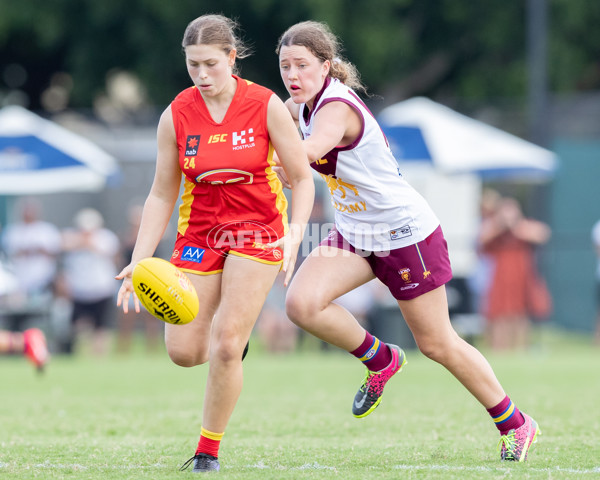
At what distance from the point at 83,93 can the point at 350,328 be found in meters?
18.4

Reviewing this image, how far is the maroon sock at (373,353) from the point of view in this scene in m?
5.48

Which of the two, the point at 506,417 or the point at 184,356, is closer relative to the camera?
the point at 184,356

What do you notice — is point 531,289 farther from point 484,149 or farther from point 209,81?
point 209,81

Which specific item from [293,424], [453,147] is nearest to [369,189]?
[293,424]

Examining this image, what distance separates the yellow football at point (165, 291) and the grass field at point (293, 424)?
0.78 metres

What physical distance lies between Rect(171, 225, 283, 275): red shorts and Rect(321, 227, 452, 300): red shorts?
0.58 m

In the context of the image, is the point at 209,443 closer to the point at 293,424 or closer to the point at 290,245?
the point at 290,245

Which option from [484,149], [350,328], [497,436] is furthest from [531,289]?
[350,328]

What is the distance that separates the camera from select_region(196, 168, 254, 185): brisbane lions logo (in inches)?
189

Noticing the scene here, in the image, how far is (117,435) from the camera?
646 centimetres

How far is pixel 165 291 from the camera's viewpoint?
4.63m

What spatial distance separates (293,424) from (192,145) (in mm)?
2770

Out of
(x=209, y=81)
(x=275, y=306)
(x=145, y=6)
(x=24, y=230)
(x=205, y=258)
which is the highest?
(x=145, y=6)

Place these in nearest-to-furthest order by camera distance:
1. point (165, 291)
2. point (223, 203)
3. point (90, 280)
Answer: point (165, 291) → point (223, 203) → point (90, 280)
